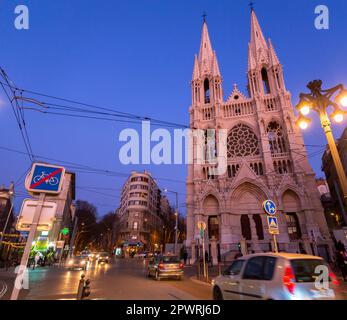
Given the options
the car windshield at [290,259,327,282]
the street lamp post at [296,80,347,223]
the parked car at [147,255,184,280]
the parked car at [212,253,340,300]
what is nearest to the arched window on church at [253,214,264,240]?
the parked car at [147,255,184,280]

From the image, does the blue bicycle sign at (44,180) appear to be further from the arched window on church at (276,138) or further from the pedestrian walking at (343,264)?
the arched window on church at (276,138)

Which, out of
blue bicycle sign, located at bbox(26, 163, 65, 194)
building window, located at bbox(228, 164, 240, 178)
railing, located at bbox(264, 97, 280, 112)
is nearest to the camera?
blue bicycle sign, located at bbox(26, 163, 65, 194)

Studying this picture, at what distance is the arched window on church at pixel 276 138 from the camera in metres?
40.0

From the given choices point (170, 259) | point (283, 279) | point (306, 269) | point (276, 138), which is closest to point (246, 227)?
point (276, 138)

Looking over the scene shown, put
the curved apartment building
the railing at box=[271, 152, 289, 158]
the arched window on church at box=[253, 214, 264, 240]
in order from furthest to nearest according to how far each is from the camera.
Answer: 1. the curved apartment building
2. the railing at box=[271, 152, 289, 158]
3. the arched window on church at box=[253, 214, 264, 240]

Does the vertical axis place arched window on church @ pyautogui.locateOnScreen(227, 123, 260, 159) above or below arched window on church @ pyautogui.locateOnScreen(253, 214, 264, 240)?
above

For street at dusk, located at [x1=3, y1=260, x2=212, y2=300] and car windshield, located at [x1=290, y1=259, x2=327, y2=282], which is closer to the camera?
car windshield, located at [x1=290, y1=259, x2=327, y2=282]

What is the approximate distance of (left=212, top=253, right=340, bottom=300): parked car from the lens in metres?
4.07

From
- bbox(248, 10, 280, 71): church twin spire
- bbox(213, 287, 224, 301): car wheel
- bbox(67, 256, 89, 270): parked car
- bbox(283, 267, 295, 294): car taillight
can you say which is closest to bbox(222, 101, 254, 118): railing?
bbox(248, 10, 280, 71): church twin spire

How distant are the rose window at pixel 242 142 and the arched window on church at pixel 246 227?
38.7ft

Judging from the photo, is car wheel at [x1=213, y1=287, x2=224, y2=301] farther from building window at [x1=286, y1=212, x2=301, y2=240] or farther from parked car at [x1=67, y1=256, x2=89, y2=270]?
building window at [x1=286, y1=212, x2=301, y2=240]

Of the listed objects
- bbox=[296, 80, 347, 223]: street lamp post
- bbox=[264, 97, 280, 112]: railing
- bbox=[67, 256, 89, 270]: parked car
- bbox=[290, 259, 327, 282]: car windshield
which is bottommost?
bbox=[67, 256, 89, 270]: parked car
